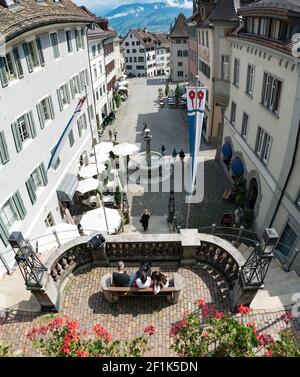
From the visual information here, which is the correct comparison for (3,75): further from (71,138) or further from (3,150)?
(71,138)

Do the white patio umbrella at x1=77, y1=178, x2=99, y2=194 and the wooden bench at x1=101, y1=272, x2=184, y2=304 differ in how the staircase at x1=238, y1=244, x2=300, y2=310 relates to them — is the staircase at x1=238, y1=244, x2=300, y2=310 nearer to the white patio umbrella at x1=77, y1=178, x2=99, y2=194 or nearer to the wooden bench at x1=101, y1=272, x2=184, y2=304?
the wooden bench at x1=101, y1=272, x2=184, y2=304

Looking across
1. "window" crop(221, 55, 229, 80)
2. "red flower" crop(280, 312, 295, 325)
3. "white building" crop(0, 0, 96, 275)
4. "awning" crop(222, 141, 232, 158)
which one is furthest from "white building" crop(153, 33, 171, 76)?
"red flower" crop(280, 312, 295, 325)

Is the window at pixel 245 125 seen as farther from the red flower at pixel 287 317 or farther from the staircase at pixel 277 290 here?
the red flower at pixel 287 317

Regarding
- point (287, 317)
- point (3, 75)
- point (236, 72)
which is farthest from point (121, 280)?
point (236, 72)

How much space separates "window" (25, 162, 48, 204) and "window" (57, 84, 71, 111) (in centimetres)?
544

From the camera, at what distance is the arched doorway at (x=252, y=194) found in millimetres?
19078

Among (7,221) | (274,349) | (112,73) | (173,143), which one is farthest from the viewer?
(112,73)

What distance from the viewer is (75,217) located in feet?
70.4

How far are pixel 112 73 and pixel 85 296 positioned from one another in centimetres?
4557

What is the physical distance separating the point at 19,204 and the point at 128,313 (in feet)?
26.9

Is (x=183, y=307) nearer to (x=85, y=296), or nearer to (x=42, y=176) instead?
(x=85, y=296)

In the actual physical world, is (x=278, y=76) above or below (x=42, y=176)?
above

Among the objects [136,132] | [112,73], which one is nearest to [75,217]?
[136,132]
